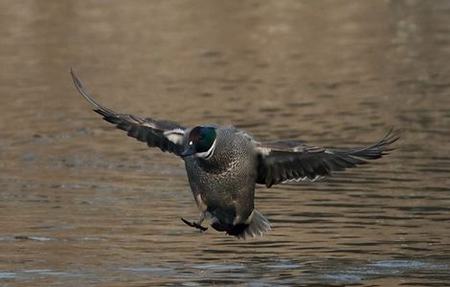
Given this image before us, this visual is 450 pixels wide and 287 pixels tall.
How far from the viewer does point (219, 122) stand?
1756 centimetres

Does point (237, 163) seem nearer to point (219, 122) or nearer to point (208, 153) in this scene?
point (208, 153)

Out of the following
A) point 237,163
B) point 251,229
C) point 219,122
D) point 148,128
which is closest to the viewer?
point 237,163

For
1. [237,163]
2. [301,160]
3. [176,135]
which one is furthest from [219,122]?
[237,163]

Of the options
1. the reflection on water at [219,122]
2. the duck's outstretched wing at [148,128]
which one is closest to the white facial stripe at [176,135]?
the duck's outstretched wing at [148,128]

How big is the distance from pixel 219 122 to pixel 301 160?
6768mm

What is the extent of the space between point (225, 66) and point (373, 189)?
974 cm

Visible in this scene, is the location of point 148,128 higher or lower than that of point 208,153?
lower

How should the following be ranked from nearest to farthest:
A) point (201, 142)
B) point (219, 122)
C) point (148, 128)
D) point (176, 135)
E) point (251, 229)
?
1. point (201, 142)
2. point (251, 229)
3. point (176, 135)
4. point (148, 128)
5. point (219, 122)

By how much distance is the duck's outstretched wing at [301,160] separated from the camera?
415 inches

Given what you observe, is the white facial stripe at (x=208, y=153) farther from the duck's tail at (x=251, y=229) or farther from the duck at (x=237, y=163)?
the duck's tail at (x=251, y=229)

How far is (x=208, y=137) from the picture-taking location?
1003 cm

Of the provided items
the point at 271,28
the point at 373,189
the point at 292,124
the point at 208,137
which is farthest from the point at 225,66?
the point at 208,137

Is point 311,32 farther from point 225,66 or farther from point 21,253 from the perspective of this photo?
point 21,253

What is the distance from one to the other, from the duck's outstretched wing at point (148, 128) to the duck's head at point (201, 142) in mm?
855
